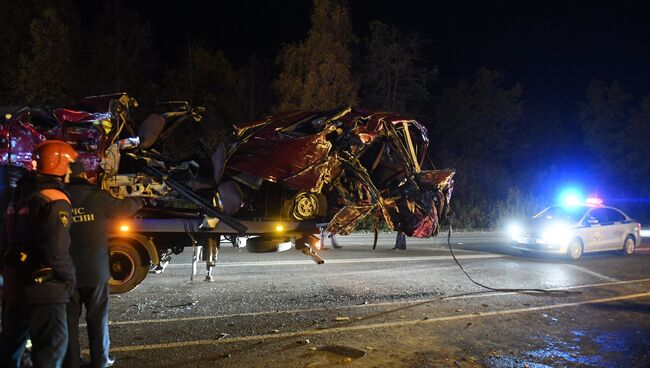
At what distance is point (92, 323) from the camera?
167 inches

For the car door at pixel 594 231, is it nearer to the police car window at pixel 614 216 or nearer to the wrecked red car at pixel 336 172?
the police car window at pixel 614 216

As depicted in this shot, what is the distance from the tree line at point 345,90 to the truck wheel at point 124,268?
1135cm

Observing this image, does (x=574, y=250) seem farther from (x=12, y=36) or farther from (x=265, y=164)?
(x=12, y=36)

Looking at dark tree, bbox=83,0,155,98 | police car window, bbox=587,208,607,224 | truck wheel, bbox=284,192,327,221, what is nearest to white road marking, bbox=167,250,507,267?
police car window, bbox=587,208,607,224

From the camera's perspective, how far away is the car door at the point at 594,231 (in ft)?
43.3

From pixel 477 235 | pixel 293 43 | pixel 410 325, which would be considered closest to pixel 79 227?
pixel 410 325

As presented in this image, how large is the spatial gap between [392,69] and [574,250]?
628 inches

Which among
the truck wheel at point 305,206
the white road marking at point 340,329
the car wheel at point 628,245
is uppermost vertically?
the truck wheel at point 305,206

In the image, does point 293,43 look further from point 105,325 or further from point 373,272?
point 105,325

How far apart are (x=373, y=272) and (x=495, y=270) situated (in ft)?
8.70

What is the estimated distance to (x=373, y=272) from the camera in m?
10.1

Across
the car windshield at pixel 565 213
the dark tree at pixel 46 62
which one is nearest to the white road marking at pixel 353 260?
the car windshield at pixel 565 213

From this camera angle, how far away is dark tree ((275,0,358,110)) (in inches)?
730

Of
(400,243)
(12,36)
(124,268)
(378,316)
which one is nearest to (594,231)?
(400,243)
